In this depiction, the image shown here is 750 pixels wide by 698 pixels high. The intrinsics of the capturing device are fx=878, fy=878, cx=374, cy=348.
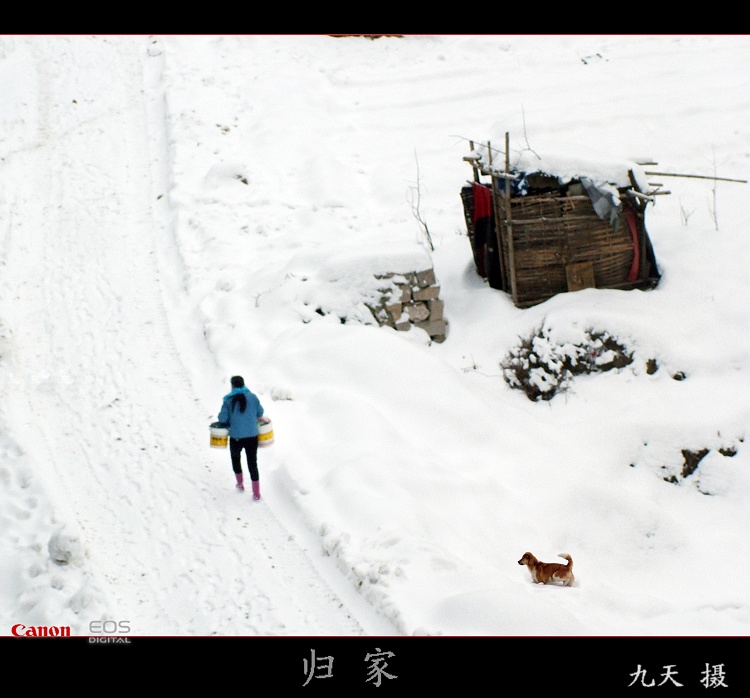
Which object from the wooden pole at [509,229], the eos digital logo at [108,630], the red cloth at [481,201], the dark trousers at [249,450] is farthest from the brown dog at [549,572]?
the red cloth at [481,201]

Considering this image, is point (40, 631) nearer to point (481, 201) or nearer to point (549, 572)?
point (549, 572)

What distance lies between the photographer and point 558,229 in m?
11.3

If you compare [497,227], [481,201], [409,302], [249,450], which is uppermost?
[481,201]

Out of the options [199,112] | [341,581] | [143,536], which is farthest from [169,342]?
[199,112]

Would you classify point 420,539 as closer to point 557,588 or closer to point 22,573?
point 557,588

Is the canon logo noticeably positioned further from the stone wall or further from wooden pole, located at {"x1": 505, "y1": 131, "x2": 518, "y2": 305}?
wooden pole, located at {"x1": 505, "y1": 131, "x2": 518, "y2": 305}

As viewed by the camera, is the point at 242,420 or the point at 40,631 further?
the point at 242,420

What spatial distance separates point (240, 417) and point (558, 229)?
5510 mm

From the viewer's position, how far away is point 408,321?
11109 mm

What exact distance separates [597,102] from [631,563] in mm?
11982

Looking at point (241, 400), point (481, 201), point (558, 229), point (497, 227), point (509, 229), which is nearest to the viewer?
point (241, 400)

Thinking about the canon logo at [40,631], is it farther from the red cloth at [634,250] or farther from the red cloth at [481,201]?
the red cloth at [634,250]

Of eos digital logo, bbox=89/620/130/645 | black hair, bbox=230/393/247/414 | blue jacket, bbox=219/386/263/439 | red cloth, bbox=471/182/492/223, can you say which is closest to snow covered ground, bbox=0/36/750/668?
eos digital logo, bbox=89/620/130/645

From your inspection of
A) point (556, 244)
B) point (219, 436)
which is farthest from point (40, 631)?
point (556, 244)
